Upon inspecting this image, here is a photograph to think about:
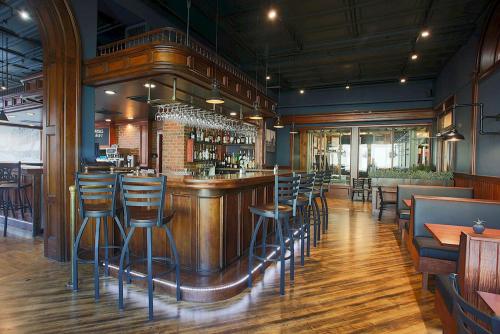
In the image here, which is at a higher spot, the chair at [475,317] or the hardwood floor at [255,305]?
the chair at [475,317]

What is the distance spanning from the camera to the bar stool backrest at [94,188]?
9.43ft

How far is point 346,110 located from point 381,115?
114 centimetres

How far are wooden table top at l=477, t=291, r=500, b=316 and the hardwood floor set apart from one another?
1.10 m

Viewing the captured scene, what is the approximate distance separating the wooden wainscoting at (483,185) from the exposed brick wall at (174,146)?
5555mm

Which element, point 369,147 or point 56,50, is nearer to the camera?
point 56,50

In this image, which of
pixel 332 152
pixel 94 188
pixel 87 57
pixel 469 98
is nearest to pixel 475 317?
pixel 94 188

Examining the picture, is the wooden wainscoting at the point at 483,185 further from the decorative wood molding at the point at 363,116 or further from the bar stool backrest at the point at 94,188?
the bar stool backrest at the point at 94,188

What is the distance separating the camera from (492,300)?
1337 mm

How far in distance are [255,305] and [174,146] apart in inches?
187

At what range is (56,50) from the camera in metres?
3.78

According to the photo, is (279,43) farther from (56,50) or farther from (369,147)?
(369,147)

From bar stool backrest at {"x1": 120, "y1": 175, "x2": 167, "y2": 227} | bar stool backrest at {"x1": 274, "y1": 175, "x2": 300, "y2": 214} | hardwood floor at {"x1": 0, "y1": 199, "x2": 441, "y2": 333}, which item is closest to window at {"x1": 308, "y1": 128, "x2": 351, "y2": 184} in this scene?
hardwood floor at {"x1": 0, "y1": 199, "x2": 441, "y2": 333}

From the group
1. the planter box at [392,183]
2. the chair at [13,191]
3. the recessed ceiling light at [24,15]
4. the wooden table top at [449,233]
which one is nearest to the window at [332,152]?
the planter box at [392,183]

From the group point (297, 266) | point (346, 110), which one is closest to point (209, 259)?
point (297, 266)
